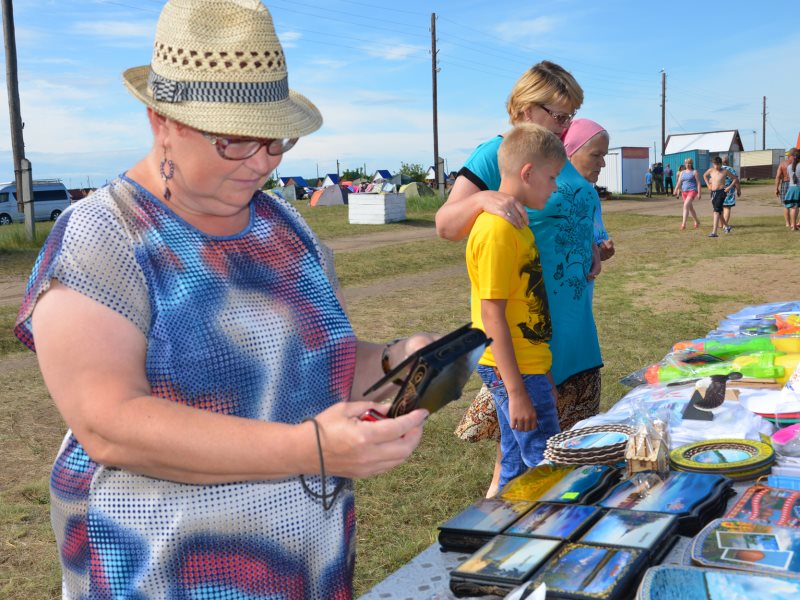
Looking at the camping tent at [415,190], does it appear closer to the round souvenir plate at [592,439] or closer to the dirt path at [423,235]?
the dirt path at [423,235]

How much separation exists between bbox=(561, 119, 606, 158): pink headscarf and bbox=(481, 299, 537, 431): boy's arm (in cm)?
114

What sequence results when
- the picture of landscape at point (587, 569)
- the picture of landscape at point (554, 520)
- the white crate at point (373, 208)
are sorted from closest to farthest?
1. the picture of landscape at point (587, 569)
2. the picture of landscape at point (554, 520)
3. the white crate at point (373, 208)

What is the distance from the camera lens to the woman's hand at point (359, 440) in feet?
3.71

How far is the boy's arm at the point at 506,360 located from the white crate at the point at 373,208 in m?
19.1

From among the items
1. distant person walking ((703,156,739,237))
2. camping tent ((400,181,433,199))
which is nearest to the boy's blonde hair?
distant person walking ((703,156,739,237))

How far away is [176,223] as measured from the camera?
4.62ft

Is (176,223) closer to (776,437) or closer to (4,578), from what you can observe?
(776,437)

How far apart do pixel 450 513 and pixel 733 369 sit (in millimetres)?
1759

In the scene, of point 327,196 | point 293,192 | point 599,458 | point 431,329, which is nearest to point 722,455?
point 599,458

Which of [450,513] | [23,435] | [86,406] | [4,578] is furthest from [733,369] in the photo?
[23,435]

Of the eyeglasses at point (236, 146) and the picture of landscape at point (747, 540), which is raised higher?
the eyeglasses at point (236, 146)

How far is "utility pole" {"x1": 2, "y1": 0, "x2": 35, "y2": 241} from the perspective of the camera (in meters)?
17.1

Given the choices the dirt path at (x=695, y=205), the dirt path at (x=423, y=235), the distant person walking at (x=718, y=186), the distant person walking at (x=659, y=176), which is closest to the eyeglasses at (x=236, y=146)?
the dirt path at (x=423, y=235)

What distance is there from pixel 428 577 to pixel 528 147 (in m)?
1.64
